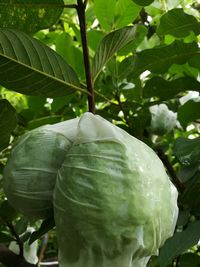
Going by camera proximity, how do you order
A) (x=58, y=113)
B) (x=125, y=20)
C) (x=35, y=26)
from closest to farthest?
(x=35, y=26) → (x=125, y=20) → (x=58, y=113)

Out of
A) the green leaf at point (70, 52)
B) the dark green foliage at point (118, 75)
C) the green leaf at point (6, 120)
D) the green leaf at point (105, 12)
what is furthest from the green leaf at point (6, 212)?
the green leaf at point (105, 12)

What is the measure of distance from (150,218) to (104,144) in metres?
0.13

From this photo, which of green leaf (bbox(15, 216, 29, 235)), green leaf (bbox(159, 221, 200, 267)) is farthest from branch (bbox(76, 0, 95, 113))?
green leaf (bbox(15, 216, 29, 235))

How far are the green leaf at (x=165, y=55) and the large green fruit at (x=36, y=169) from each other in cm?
43

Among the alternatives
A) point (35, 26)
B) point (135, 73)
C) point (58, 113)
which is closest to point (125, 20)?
point (135, 73)

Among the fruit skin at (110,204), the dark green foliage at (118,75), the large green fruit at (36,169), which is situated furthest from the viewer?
the dark green foliage at (118,75)

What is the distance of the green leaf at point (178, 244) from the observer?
98 centimetres

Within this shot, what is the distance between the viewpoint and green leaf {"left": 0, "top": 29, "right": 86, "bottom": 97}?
0.94 m

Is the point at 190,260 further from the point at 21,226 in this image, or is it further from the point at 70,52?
the point at 70,52

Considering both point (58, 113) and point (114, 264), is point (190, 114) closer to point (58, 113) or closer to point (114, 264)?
point (58, 113)

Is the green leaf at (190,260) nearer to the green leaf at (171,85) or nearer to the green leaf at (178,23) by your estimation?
the green leaf at (171,85)

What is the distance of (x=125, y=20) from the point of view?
1.30 meters

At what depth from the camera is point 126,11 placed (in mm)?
1276

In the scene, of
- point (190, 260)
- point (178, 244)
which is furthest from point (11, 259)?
point (178, 244)
